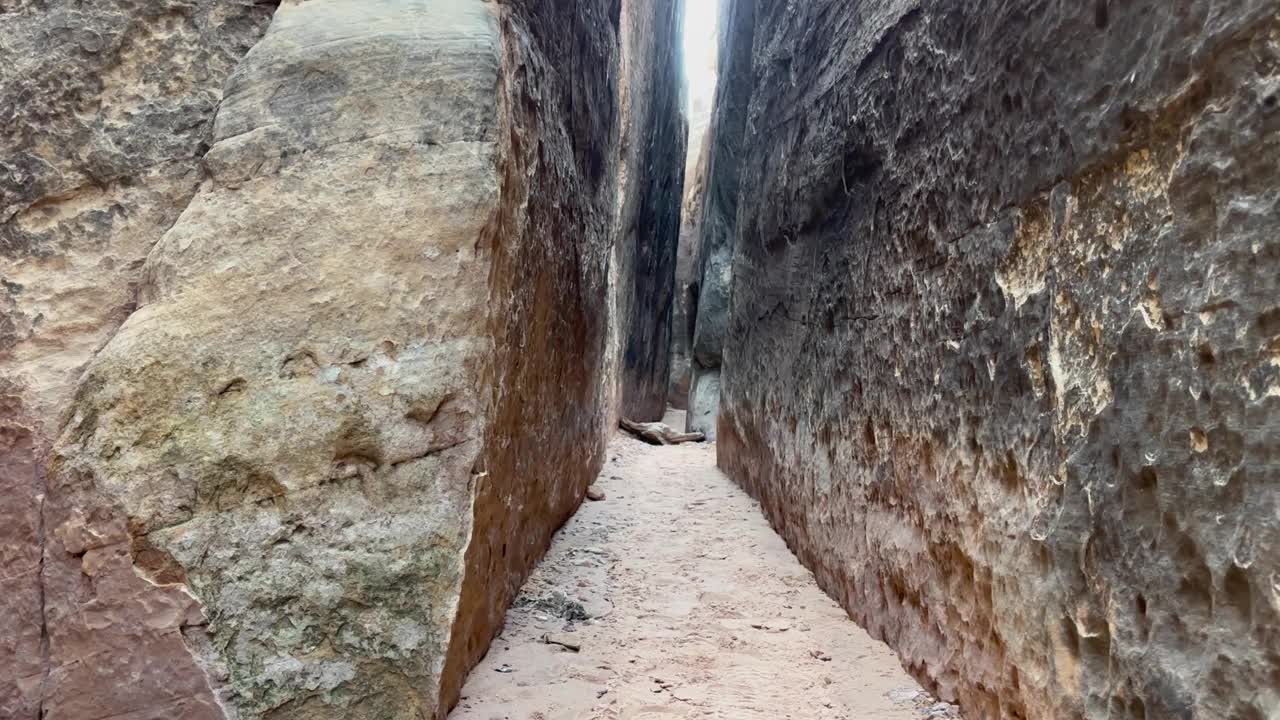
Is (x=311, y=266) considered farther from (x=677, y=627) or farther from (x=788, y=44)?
(x=788, y=44)

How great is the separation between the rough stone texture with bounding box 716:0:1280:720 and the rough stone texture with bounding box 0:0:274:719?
1820 mm

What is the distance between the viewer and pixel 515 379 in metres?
2.30

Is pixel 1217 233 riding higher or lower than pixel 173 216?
lower

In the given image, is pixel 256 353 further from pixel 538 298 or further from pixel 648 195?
pixel 648 195

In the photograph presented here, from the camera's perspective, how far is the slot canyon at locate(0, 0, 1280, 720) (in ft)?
3.38

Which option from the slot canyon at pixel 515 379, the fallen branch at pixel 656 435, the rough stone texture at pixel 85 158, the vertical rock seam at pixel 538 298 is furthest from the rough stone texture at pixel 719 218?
the rough stone texture at pixel 85 158

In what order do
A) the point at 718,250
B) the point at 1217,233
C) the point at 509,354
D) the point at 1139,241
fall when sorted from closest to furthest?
the point at 1217,233
the point at 1139,241
the point at 509,354
the point at 718,250

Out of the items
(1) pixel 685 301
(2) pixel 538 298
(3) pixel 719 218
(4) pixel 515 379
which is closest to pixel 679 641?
(4) pixel 515 379

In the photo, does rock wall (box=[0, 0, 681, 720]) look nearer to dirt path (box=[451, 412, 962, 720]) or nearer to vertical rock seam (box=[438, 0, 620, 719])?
vertical rock seam (box=[438, 0, 620, 719])

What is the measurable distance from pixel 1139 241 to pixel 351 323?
150 centimetres

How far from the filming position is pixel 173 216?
2021 mm

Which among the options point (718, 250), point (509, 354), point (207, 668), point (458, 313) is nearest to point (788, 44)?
point (509, 354)

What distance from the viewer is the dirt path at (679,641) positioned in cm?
186

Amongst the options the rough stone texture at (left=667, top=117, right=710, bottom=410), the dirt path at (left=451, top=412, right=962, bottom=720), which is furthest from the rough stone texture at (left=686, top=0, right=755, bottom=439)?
the dirt path at (left=451, top=412, right=962, bottom=720)
